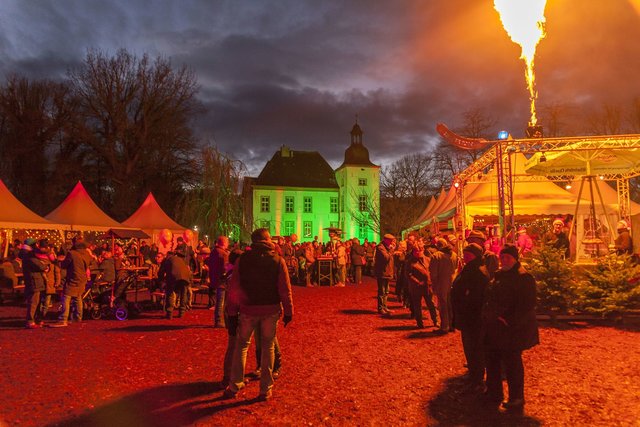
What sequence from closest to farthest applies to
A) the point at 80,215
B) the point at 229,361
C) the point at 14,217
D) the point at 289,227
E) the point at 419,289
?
1. the point at 229,361
2. the point at 419,289
3. the point at 14,217
4. the point at 80,215
5. the point at 289,227

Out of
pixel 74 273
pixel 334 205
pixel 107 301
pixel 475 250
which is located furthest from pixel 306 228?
pixel 475 250

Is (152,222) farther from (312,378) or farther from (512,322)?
(512,322)

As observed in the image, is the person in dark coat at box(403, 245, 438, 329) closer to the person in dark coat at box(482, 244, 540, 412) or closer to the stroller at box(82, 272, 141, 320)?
the person in dark coat at box(482, 244, 540, 412)

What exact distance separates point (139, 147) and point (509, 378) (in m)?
36.7

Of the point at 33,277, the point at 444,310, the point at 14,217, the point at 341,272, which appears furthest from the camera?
the point at 341,272

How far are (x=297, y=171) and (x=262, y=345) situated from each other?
197 ft

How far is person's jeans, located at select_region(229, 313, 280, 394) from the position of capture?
196 inches

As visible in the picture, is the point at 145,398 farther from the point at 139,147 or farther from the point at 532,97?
the point at 139,147

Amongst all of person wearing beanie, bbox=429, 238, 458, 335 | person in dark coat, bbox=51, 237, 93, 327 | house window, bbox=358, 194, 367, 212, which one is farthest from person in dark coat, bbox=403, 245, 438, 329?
house window, bbox=358, 194, 367, 212

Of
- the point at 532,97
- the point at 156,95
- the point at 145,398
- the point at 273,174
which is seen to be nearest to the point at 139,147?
the point at 156,95

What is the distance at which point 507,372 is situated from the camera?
4.76 metres

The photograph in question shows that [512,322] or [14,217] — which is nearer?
[512,322]

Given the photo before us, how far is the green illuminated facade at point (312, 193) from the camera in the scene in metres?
61.3

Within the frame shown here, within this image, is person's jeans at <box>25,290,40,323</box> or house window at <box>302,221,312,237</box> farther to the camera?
house window at <box>302,221,312,237</box>
